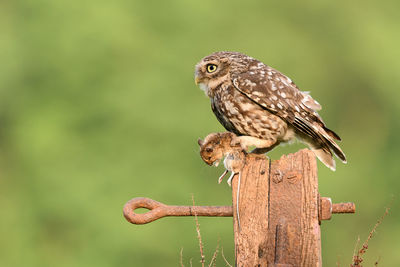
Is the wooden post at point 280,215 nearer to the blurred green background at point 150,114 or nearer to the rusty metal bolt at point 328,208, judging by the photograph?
the rusty metal bolt at point 328,208

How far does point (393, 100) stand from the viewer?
1588 cm

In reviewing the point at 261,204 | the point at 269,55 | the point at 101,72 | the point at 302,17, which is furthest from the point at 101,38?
the point at 261,204

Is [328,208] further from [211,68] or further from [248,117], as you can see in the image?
[211,68]

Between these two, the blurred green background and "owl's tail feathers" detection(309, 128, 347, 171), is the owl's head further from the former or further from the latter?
the blurred green background

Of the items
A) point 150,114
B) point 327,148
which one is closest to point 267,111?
point 327,148

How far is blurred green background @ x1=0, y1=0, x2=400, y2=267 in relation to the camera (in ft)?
40.8

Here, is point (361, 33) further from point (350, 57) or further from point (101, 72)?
point (101, 72)

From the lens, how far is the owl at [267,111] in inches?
181

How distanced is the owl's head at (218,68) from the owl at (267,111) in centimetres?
4

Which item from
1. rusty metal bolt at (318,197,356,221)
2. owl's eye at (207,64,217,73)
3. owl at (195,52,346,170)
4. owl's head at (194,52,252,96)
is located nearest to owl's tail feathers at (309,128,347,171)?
owl at (195,52,346,170)

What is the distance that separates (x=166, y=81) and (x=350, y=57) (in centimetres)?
575

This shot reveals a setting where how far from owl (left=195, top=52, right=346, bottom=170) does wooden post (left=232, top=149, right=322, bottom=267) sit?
1391 millimetres

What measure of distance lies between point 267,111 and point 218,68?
1.65 feet

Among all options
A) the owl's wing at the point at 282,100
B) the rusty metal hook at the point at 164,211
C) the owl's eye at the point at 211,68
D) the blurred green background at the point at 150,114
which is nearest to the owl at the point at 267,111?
the owl's wing at the point at 282,100
